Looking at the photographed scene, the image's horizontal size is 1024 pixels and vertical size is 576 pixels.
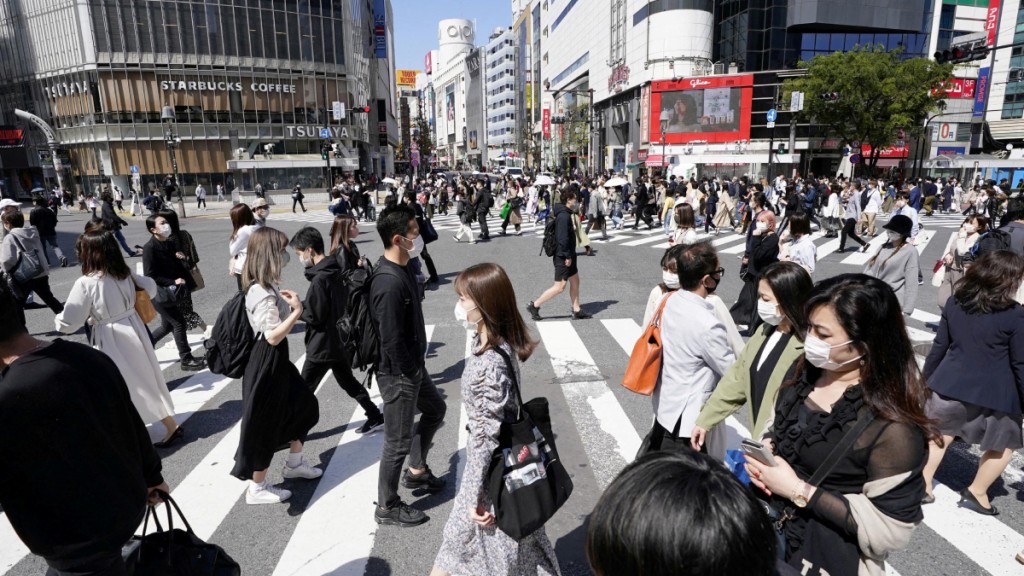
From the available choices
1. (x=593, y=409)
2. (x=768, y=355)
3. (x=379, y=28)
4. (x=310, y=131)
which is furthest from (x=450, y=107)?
(x=768, y=355)

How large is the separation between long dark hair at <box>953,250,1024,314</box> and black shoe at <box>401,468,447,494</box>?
3.73 metres

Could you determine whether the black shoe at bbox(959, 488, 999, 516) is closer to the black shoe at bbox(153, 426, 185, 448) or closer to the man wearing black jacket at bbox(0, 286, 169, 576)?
the man wearing black jacket at bbox(0, 286, 169, 576)

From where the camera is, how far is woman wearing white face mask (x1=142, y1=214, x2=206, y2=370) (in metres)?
6.83

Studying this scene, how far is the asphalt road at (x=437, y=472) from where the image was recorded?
361cm

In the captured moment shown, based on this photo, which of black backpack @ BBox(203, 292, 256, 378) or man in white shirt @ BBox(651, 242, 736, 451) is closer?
man in white shirt @ BBox(651, 242, 736, 451)

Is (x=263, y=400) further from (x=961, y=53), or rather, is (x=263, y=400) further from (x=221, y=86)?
(x=221, y=86)

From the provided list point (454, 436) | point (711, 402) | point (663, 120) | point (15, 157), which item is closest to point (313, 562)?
point (454, 436)

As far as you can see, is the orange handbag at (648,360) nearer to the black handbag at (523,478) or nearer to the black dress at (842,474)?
the black handbag at (523,478)

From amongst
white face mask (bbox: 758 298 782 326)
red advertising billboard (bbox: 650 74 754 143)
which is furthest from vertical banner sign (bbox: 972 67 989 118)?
white face mask (bbox: 758 298 782 326)

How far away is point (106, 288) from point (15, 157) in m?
63.4

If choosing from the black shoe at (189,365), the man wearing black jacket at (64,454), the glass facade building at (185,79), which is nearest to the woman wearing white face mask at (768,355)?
the man wearing black jacket at (64,454)

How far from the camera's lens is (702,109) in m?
51.0

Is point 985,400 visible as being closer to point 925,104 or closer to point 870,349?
point 870,349

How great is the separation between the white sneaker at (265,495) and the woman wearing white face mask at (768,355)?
9.76 ft
